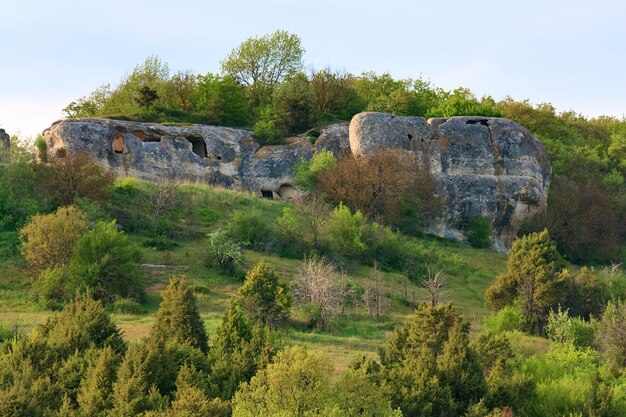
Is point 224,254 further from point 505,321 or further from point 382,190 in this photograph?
point 382,190

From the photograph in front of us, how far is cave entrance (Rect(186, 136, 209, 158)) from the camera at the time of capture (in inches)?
2016

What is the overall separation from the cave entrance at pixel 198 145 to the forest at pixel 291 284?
1974 millimetres

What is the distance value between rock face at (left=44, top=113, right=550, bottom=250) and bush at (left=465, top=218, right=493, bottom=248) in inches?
16.8

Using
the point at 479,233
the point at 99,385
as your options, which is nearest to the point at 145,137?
the point at 479,233

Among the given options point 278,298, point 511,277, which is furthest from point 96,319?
point 511,277

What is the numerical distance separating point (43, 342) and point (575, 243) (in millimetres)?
36184

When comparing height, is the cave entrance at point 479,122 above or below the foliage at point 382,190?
above

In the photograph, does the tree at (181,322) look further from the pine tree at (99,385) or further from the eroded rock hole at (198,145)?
the eroded rock hole at (198,145)

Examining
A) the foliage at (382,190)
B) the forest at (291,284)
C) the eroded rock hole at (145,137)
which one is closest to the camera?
the forest at (291,284)

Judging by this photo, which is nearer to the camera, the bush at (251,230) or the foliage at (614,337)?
the foliage at (614,337)

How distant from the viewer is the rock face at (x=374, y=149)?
48.6 m

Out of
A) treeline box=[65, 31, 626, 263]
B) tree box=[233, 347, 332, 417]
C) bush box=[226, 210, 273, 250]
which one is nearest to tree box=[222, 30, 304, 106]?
treeline box=[65, 31, 626, 263]

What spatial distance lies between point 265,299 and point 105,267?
21.8 ft

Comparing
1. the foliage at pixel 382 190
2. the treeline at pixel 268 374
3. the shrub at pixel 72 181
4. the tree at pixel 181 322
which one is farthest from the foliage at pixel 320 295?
the foliage at pixel 382 190
